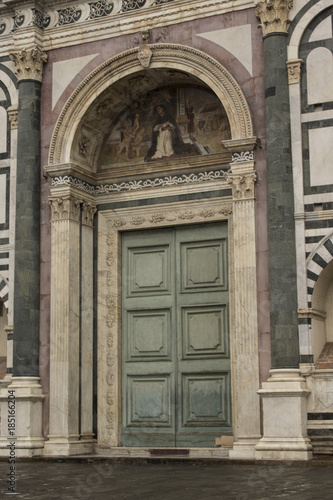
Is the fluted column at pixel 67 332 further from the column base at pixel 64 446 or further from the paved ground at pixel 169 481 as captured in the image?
the paved ground at pixel 169 481

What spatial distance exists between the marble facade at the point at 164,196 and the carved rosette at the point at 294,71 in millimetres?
35

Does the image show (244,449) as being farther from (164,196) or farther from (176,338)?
(164,196)

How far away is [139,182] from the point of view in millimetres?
17203

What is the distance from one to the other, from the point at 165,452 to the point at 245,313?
119 inches

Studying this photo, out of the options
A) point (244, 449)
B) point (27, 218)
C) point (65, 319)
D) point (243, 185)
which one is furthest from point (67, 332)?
point (243, 185)

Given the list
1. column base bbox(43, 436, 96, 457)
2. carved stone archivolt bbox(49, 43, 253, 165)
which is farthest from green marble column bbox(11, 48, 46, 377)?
column base bbox(43, 436, 96, 457)

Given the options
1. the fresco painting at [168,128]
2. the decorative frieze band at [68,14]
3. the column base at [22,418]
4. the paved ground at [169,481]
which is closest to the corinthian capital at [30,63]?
the decorative frieze band at [68,14]

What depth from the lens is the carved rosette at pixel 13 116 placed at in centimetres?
1726

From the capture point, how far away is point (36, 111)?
16938 mm

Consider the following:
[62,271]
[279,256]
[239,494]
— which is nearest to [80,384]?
[62,271]

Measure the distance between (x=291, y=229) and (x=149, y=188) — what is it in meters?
3.62

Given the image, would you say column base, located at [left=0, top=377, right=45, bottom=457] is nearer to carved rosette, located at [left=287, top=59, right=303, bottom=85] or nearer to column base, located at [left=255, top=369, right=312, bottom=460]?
column base, located at [left=255, top=369, right=312, bottom=460]

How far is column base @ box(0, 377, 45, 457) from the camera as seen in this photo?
618 inches

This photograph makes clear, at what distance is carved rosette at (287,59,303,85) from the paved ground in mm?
6485
